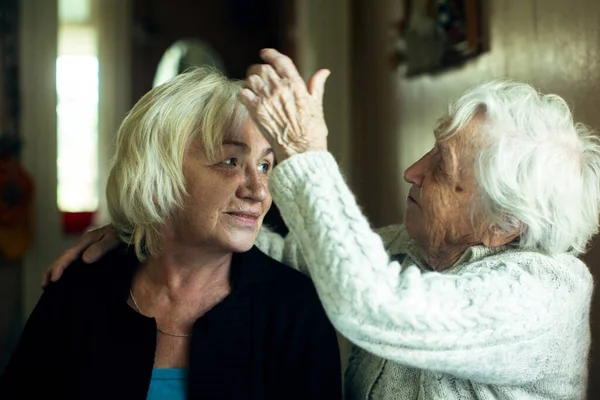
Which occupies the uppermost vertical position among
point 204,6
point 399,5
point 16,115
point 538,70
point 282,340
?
point 204,6

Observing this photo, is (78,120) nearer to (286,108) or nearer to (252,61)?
(252,61)

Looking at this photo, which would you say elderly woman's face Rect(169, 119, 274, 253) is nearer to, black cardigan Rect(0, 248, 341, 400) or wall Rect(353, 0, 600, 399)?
Result: black cardigan Rect(0, 248, 341, 400)

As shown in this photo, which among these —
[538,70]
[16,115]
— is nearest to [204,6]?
[16,115]

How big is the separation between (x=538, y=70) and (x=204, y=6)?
4219 millimetres

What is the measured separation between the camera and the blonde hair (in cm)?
155

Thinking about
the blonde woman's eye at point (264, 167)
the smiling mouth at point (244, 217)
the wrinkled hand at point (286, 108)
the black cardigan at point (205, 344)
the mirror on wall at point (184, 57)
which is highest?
the mirror on wall at point (184, 57)

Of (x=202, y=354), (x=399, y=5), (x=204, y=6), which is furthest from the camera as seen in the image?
(x=204, y=6)

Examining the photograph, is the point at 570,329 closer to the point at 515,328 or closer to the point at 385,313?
the point at 515,328

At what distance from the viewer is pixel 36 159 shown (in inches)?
159

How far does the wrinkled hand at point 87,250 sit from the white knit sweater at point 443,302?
670mm

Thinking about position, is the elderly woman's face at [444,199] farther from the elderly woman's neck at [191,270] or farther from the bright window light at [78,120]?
the bright window light at [78,120]

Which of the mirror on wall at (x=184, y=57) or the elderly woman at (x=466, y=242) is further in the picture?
the mirror on wall at (x=184, y=57)

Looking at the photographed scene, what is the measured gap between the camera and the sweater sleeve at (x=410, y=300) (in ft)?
3.62

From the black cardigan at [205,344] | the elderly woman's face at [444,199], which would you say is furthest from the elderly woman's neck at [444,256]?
the black cardigan at [205,344]
